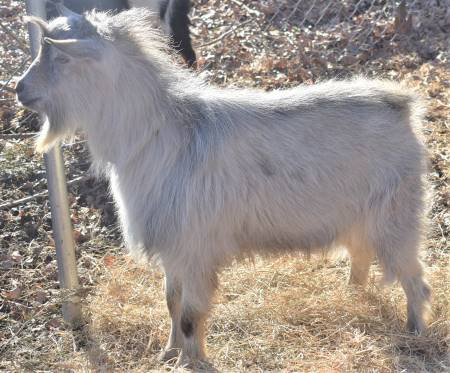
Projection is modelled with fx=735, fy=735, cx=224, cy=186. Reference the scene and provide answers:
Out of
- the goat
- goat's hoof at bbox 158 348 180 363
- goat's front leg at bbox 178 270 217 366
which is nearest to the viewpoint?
the goat

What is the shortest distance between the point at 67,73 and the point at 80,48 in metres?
0.14

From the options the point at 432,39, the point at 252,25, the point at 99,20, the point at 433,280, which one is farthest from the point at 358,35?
the point at 99,20

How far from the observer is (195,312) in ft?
11.0

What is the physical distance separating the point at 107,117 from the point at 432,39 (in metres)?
3.99

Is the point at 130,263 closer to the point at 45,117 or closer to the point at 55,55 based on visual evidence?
the point at 45,117

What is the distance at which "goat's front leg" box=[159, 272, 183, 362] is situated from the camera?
352 cm

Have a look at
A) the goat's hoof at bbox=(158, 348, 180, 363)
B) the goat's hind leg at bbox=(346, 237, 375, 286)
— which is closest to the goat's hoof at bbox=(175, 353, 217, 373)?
the goat's hoof at bbox=(158, 348, 180, 363)

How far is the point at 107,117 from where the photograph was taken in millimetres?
3215

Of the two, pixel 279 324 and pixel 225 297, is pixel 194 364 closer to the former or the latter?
pixel 279 324

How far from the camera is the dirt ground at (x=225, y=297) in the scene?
3.50 m

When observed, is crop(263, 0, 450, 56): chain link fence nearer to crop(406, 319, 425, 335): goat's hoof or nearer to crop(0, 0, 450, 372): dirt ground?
crop(0, 0, 450, 372): dirt ground

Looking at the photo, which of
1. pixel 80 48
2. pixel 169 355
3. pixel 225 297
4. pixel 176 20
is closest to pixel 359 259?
pixel 225 297

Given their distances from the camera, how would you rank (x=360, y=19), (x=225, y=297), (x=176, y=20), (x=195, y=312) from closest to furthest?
(x=195, y=312) → (x=225, y=297) → (x=176, y=20) → (x=360, y=19)

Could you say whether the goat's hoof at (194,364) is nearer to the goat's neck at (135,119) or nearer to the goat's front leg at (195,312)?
the goat's front leg at (195,312)
